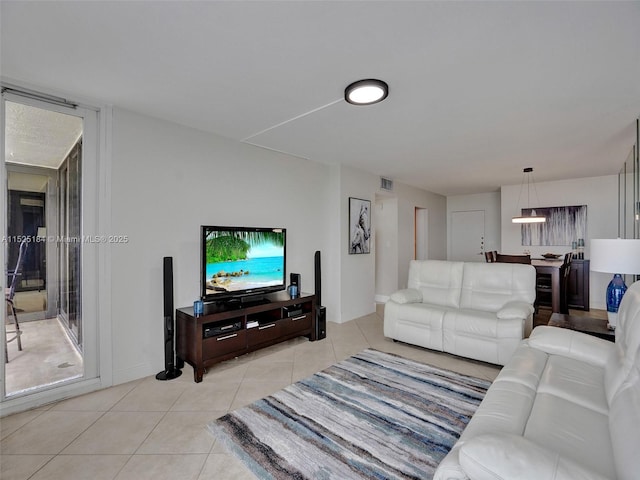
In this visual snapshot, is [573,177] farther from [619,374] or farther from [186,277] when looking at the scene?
[186,277]

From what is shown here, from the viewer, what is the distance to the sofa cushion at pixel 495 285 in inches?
129

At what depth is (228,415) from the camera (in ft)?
7.18

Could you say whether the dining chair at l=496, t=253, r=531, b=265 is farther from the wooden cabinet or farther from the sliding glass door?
the sliding glass door

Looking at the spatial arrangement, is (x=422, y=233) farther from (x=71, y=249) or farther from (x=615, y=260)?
(x=71, y=249)

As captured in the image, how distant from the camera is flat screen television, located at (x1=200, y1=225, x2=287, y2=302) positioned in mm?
2996

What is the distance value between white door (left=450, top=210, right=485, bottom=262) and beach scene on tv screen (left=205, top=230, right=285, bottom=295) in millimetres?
5524

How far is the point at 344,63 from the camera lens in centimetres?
200

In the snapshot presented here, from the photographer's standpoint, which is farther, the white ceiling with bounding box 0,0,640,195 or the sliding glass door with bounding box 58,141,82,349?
the sliding glass door with bounding box 58,141,82,349

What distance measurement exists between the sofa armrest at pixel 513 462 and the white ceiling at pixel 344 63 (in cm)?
189

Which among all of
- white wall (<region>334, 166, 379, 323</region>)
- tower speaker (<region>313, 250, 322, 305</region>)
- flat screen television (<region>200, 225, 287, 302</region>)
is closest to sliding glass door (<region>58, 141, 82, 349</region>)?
flat screen television (<region>200, 225, 287, 302</region>)

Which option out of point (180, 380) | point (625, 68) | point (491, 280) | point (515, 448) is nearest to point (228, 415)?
point (180, 380)

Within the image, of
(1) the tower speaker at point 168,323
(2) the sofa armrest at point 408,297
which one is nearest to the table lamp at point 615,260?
(2) the sofa armrest at point 408,297

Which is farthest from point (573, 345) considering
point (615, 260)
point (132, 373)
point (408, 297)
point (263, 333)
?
point (132, 373)

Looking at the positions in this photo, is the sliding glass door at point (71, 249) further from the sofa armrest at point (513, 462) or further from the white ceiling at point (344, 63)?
the sofa armrest at point (513, 462)
